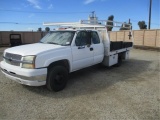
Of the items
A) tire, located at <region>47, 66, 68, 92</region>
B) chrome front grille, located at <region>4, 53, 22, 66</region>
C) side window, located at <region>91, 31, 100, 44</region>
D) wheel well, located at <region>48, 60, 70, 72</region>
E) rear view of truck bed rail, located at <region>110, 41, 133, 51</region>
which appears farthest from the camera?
rear view of truck bed rail, located at <region>110, 41, 133, 51</region>

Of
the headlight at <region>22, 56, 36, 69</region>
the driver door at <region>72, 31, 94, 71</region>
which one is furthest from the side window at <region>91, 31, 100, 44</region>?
the headlight at <region>22, 56, 36, 69</region>

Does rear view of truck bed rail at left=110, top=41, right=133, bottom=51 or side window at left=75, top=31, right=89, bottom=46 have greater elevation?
side window at left=75, top=31, right=89, bottom=46

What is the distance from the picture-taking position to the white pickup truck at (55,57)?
14.2ft

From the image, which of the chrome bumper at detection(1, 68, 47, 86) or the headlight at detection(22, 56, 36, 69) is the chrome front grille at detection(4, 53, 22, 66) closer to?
the headlight at detection(22, 56, 36, 69)

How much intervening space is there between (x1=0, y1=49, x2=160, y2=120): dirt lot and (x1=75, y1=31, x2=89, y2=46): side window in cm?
134

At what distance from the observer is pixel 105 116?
11.8 ft

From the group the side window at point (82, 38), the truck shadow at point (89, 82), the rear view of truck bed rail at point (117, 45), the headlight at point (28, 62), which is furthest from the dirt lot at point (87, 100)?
the rear view of truck bed rail at point (117, 45)

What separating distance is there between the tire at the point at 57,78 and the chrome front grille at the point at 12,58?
2.92ft

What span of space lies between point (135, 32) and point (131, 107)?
17.6 metres

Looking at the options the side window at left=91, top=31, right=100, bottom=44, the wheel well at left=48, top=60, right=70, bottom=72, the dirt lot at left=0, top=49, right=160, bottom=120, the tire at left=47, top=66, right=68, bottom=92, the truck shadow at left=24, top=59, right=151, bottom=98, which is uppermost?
the side window at left=91, top=31, right=100, bottom=44

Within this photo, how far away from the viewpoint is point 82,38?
19.1ft

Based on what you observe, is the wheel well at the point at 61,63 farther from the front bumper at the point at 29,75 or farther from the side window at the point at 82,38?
the side window at the point at 82,38

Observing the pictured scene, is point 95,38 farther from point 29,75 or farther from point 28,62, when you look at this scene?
point 29,75

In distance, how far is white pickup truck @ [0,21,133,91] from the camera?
14.2ft
